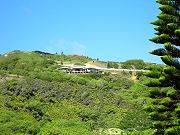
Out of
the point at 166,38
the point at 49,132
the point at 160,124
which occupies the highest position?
the point at 166,38

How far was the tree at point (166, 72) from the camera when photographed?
28.8 metres

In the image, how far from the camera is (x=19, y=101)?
280 ft

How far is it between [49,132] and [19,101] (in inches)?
Result: 761

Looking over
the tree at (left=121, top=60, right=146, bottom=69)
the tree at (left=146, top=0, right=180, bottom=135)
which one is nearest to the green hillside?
the tree at (left=146, top=0, right=180, bottom=135)

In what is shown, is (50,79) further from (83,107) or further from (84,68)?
(84,68)

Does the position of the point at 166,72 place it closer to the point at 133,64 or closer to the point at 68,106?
the point at 68,106

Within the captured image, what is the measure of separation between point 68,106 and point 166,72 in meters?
61.5

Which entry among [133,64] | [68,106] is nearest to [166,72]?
[68,106]

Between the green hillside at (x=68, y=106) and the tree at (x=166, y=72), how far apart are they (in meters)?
26.8

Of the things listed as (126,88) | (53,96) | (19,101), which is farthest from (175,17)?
(126,88)

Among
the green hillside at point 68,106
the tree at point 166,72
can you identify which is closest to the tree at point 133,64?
the green hillside at point 68,106

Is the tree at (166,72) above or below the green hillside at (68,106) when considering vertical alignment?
above

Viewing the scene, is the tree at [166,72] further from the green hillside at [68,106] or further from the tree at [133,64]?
the tree at [133,64]

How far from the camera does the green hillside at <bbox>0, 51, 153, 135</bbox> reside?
226 feet
